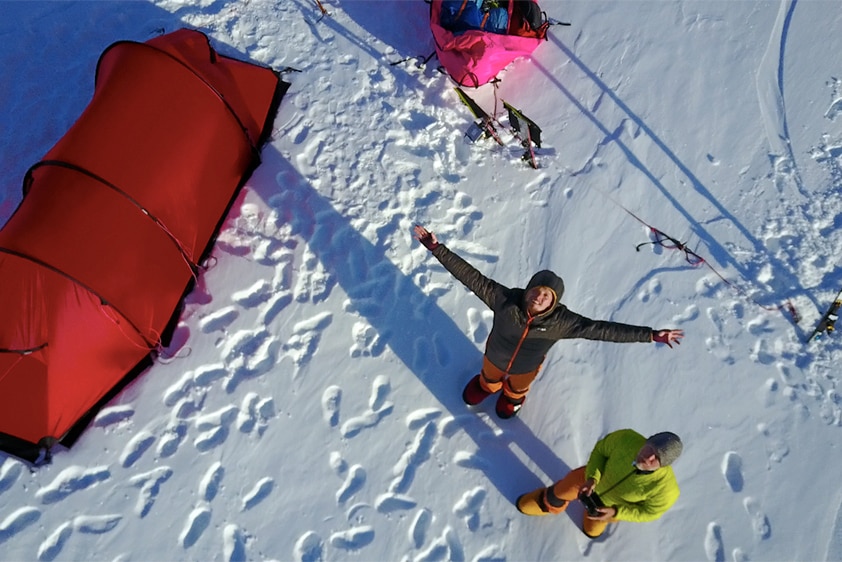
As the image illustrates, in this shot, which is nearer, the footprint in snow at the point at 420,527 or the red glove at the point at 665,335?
the red glove at the point at 665,335

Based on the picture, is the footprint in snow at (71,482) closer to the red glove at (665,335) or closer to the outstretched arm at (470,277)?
the outstretched arm at (470,277)

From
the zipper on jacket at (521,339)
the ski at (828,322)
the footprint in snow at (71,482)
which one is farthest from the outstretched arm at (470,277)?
the footprint in snow at (71,482)

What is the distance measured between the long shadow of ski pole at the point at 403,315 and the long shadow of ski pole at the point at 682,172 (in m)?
2.06

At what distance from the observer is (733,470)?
4164mm

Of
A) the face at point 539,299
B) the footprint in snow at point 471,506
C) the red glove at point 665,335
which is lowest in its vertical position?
the footprint in snow at point 471,506

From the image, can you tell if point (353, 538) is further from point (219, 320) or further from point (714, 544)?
point (714, 544)

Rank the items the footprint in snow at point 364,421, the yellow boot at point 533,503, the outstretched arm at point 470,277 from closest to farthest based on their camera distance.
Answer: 1. the outstretched arm at point 470,277
2. the yellow boot at point 533,503
3. the footprint in snow at point 364,421

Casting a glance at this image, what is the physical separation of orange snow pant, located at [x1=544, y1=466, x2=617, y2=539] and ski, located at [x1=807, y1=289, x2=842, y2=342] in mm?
2167

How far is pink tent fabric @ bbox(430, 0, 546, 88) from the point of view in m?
5.31

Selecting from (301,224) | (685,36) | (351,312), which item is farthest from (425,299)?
(685,36)

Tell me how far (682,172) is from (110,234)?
4.54m

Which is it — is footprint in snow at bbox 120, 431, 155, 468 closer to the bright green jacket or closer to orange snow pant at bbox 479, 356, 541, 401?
orange snow pant at bbox 479, 356, 541, 401

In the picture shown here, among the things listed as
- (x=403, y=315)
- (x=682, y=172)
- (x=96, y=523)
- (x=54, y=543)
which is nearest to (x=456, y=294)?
(x=403, y=315)

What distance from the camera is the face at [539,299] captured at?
3188 millimetres
